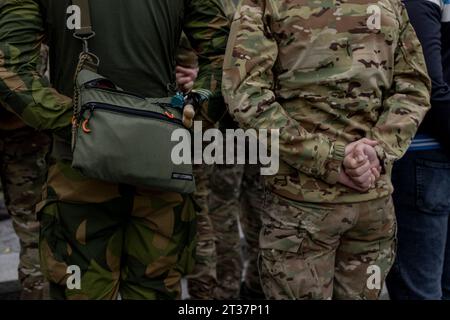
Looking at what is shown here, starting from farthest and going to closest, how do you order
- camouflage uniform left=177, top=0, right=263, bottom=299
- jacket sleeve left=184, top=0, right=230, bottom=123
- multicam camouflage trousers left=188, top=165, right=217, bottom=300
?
camouflage uniform left=177, top=0, right=263, bottom=299 → multicam camouflage trousers left=188, top=165, right=217, bottom=300 → jacket sleeve left=184, top=0, right=230, bottom=123

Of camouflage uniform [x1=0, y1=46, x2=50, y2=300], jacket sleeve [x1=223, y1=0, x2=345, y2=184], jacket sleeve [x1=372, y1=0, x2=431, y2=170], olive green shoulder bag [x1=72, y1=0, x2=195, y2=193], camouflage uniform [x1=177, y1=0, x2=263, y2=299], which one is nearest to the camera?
olive green shoulder bag [x1=72, y1=0, x2=195, y2=193]

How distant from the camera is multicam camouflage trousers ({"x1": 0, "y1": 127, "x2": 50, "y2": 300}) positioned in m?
2.90

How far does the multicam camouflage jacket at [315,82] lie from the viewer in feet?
6.92

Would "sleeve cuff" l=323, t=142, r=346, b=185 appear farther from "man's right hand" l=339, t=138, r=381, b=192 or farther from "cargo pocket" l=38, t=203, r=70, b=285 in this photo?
"cargo pocket" l=38, t=203, r=70, b=285

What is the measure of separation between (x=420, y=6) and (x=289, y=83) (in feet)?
2.21

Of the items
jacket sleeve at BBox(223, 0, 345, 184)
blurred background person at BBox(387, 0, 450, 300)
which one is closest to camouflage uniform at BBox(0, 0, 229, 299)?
jacket sleeve at BBox(223, 0, 345, 184)

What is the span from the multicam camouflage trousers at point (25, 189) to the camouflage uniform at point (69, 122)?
60 centimetres

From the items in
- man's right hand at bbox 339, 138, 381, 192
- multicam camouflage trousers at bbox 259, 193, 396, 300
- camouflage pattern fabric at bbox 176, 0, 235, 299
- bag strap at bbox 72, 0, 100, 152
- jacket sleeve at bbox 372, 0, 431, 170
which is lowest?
camouflage pattern fabric at bbox 176, 0, 235, 299

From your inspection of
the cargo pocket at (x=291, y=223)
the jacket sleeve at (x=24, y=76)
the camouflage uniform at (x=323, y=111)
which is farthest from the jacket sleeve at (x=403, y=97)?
the jacket sleeve at (x=24, y=76)

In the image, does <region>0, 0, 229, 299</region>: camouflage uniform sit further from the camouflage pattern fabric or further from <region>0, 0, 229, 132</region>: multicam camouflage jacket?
the camouflage pattern fabric

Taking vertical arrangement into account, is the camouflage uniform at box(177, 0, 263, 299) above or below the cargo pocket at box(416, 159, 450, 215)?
below

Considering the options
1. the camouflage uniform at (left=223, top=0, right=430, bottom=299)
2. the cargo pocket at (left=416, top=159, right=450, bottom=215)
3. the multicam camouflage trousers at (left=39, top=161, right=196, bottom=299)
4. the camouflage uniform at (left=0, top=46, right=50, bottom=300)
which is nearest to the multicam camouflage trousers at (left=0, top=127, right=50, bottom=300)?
the camouflage uniform at (left=0, top=46, right=50, bottom=300)

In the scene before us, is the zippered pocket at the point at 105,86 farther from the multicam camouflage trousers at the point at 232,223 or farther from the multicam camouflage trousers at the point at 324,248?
the multicam camouflage trousers at the point at 232,223

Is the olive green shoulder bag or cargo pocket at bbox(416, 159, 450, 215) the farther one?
cargo pocket at bbox(416, 159, 450, 215)
